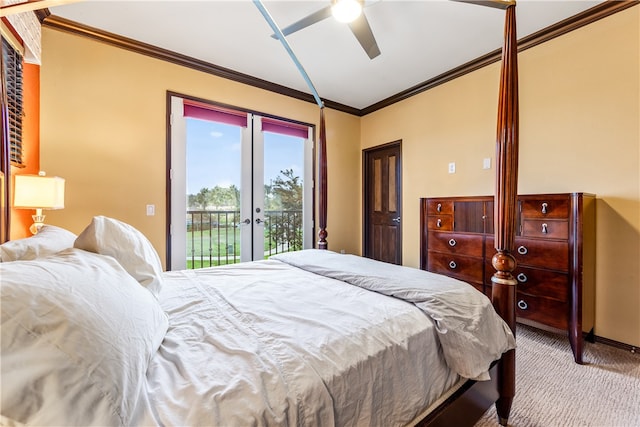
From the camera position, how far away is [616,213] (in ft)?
7.14

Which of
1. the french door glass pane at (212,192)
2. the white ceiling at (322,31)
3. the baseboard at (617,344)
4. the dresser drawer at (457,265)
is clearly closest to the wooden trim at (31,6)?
the white ceiling at (322,31)

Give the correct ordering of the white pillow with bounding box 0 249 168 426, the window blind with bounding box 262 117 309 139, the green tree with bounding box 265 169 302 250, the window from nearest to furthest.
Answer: the white pillow with bounding box 0 249 168 426 → the window → the window blind with bounding box 262 117 309 139 → the green tree with bounding box 265 169 302 250

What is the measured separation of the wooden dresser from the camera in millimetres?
1955

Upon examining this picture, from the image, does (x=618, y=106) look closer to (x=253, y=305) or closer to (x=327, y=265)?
(x=327, y=265)

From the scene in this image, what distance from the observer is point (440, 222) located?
280 centimetres

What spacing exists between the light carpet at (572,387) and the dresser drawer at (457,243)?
0.82m

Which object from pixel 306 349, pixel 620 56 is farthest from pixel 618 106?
pixel 306 349

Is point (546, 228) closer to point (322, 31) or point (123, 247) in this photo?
point (322, 31)

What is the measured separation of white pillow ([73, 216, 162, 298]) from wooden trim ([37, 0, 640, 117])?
2433 millimetres

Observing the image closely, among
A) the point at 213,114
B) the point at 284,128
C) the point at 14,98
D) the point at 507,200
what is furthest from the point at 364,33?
the point at 14,98

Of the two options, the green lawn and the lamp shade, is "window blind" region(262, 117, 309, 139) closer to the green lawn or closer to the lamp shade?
the green lawn

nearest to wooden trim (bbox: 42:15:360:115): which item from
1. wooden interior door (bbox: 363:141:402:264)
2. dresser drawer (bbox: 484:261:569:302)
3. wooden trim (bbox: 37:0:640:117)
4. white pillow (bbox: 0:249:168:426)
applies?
wooden trim (bbox: 37:0:640:117)

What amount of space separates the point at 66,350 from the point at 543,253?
2732mm

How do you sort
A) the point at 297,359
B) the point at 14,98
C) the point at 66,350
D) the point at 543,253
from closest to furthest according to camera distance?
1. the point at 66,350
2. the point at 297,359
3. the point at 14,98
4. the point at 543,253
